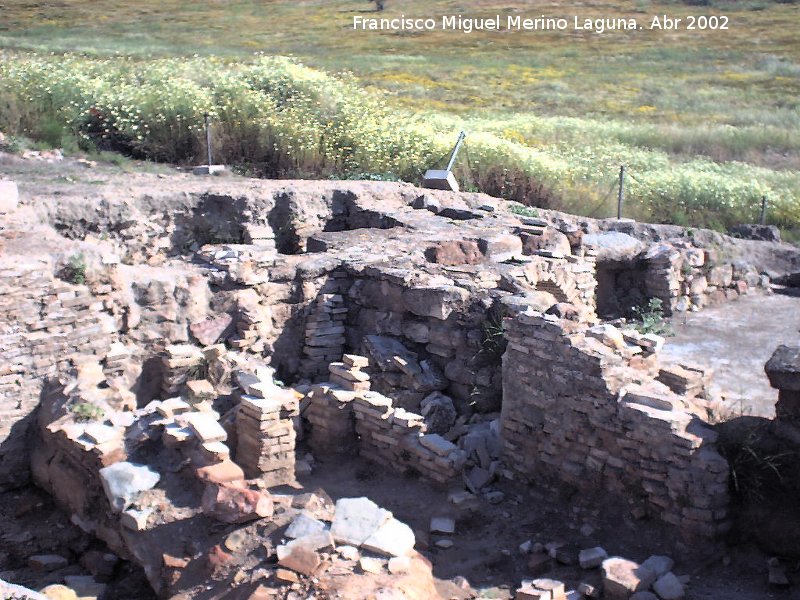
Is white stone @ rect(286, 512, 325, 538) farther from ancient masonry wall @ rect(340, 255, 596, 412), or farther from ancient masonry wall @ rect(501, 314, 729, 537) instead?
ancient masonry wall @ rect(340, 255, 596, 412)

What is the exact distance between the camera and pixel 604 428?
7.17 metres

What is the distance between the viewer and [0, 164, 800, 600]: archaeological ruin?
21.4 ft

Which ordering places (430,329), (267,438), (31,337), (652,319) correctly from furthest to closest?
(652,319) < (430,329) < (31,337) < (267,438)

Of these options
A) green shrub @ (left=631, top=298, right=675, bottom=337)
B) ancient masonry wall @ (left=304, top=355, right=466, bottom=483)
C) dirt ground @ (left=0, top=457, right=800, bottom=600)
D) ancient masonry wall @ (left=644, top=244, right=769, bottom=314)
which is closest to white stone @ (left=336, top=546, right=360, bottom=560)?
dirt ground @ (left=0, top=457, right=800, bottom=600)

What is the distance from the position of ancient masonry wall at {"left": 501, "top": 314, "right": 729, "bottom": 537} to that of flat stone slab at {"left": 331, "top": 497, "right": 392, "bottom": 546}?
5.70ft

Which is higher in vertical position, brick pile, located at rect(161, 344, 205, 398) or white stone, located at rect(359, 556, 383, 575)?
brick pile, located at rect(161, 344, 205, 398)

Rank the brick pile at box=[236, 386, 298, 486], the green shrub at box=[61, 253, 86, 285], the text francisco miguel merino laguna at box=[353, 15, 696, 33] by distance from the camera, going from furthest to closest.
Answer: the text francisco miguel merino laguna at box=[353, 15, 696, 33]
the green shrub at box=[61, 253, 86, 285]
the brick pile at box=[236, 386, 298, 486]

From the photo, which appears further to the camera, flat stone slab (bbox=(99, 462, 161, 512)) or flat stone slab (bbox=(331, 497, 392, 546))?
flat stone slab (bbox=(99, 462, 161, 512))

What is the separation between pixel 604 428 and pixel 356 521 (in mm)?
2045

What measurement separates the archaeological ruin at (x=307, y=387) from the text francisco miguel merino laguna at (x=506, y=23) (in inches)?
810

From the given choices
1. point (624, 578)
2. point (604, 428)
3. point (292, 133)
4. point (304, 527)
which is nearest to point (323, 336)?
point (604, 428)

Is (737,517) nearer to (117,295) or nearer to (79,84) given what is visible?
(117,295)

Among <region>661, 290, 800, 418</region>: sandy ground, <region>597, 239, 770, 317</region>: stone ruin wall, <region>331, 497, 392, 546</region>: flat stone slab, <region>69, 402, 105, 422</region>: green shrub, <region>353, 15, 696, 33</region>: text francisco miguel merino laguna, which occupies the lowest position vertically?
<region>661, 290, 800, 418</region>: sandy ground

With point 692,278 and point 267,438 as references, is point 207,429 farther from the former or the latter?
point 692,278
